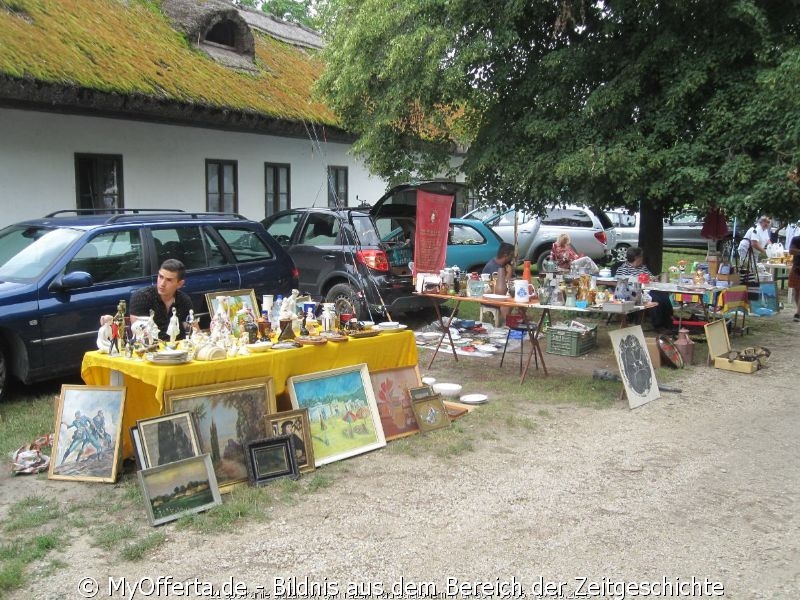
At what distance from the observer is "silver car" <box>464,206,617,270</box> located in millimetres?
17905

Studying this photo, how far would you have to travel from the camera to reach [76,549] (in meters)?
4.07

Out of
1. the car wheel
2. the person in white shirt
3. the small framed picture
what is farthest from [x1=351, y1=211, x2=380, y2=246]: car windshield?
the person in white shirt

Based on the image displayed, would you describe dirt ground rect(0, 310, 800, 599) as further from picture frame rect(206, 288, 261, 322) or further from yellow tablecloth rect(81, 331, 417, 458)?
picture frame rect(206, 288, 261, 322)

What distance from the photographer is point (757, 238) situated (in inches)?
607

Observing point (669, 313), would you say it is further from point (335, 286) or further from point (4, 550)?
point (4, 550)

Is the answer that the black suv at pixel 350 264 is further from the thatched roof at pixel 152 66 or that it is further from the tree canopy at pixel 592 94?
the thatched roof at pixel 152 66

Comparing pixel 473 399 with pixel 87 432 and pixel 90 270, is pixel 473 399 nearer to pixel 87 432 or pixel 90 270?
pixel 87 432

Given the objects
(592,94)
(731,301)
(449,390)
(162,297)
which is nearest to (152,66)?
(592,94)

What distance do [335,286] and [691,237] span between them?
16.9 meters

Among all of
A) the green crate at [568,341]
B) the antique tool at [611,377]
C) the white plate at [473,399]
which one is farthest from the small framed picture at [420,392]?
the green crate at [568,341]

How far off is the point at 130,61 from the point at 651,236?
8.57 meters

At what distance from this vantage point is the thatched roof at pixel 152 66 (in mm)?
10328

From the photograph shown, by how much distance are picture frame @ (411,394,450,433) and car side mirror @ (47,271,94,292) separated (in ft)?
10.1

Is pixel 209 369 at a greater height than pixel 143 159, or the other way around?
pixel 143 159
